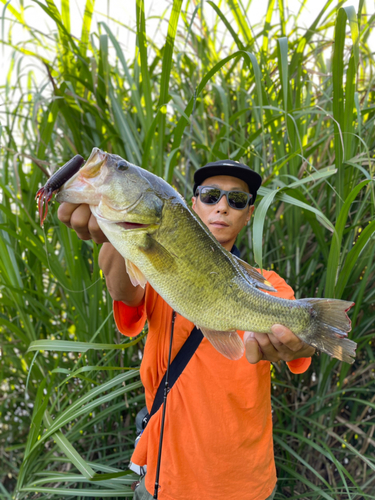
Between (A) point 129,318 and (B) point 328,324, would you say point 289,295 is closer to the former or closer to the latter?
(B) point 328,324

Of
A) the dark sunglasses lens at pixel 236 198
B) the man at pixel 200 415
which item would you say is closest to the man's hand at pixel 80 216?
the man at pixel 200 415

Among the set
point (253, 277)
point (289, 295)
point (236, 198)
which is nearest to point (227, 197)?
point (236, 198)

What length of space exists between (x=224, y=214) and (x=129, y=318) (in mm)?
656

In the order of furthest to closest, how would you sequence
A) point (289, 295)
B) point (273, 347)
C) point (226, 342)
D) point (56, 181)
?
1. point (289, 295)
2. point (273, 347)
3. point (226, 342)
4. point (56, 181)

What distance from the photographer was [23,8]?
2.23m

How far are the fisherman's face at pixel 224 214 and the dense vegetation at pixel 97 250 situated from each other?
0.21 metres

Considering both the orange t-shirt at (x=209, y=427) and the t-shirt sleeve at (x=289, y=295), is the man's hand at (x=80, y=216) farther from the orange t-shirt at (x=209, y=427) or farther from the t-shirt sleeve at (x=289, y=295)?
the t-shirt sleeve at (x=289, y=295)

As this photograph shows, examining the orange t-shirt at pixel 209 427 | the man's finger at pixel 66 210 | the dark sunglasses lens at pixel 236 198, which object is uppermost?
the man's finger at pixel 66 210

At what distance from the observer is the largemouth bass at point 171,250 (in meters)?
1.13

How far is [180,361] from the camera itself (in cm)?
164

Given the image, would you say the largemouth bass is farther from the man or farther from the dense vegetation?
the dense vegetation

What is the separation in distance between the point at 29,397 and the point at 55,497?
63 centimetres

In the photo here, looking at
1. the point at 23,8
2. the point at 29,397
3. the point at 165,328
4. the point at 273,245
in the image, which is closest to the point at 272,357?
the point at 165,328

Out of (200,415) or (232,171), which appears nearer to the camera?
(200,415)
